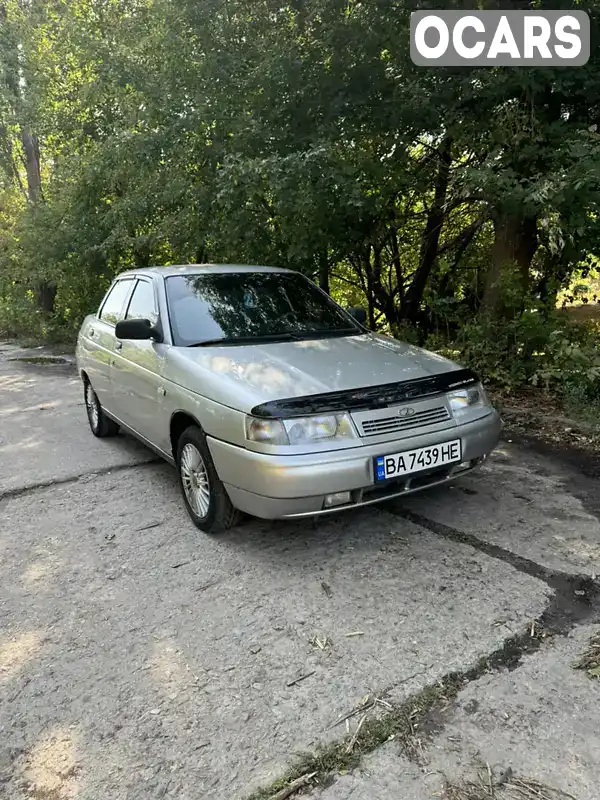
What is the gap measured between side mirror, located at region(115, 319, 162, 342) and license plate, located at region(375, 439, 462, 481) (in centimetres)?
184

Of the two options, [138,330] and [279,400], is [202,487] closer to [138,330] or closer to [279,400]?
[279,400]

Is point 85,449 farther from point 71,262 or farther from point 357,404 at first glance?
point 71,262

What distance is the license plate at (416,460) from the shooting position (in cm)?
317

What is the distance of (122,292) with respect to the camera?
5.32 meters

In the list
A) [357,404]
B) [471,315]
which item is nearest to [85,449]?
[357,404]

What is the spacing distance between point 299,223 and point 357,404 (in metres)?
4.53

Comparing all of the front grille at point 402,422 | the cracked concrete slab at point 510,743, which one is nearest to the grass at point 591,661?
the cracked concrete slab at point 510,743

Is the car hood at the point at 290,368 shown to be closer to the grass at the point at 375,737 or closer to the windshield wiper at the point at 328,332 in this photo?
the windshield wiper at the point at 328,332

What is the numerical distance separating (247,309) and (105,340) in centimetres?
165

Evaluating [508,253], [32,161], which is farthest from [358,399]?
[32,161]

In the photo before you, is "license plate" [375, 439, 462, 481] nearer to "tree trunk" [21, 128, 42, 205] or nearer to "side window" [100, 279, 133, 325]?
"side window" [100, 279, 133, 325]

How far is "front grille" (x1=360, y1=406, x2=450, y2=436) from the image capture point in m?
3.21

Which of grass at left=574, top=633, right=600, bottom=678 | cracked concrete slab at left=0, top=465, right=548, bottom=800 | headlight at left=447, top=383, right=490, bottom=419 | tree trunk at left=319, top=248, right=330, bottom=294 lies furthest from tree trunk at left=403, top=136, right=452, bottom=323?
grass at left=574, top=633, right=600, bottom=678

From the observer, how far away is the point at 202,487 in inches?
145
